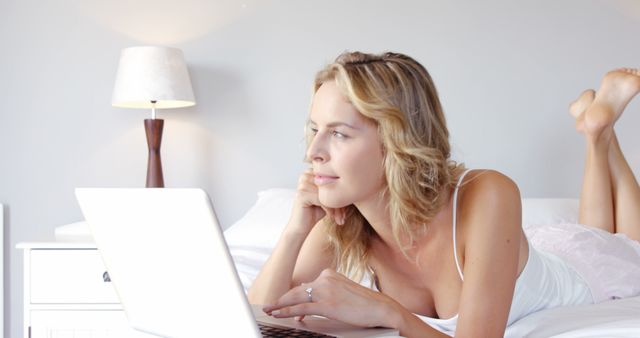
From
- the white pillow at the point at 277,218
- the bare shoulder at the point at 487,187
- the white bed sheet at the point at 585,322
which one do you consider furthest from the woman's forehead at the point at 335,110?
the white pillow at the point at 277,218

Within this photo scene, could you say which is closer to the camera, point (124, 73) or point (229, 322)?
point (229, 322)

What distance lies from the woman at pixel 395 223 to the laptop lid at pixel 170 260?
0.15 metres

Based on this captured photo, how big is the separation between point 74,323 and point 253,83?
113 cm

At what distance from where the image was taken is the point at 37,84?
286 centimetres

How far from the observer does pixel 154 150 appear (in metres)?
2.65

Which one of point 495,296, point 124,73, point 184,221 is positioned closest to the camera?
point 184,221

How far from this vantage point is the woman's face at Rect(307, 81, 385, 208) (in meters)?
1.18

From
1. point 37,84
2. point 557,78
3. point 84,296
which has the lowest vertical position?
point 84,296

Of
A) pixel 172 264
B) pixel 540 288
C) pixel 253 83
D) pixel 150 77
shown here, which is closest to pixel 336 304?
pixel 172 264

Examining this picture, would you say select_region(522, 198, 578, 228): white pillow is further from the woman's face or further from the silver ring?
the silver ring

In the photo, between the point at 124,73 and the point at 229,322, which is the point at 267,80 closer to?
the point at 124,73

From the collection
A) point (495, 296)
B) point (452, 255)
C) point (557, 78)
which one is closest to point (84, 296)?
point (452, 255)

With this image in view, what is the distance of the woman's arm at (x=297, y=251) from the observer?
4.27 feet

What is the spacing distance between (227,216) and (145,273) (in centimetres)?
198
